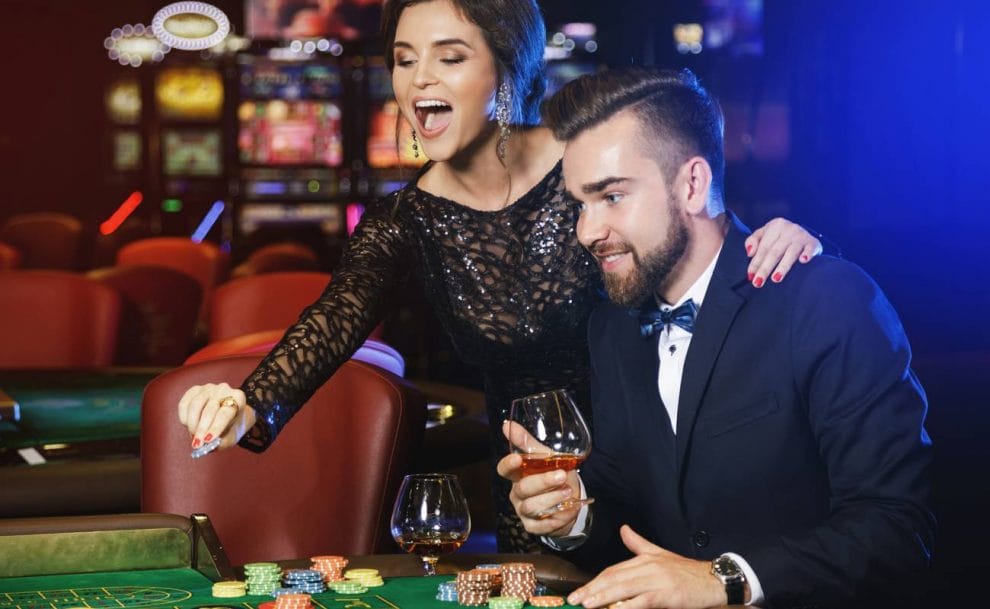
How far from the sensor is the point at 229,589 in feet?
5.64

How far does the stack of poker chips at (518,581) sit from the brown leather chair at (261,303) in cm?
246

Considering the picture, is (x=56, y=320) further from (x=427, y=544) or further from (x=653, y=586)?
(x=653, y=586)

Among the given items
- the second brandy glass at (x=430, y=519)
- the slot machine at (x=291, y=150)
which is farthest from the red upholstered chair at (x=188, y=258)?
the second brandy glass at (x=430, y=519)

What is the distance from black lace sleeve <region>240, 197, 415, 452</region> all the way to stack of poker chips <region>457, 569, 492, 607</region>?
55cm

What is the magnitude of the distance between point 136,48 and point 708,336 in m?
8.47

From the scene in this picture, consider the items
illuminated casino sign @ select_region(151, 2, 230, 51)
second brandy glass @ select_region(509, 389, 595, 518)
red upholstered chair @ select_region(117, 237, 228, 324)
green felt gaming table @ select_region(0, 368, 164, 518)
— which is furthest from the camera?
illuminated casino sign @ select_region(151, 2, 230, 51)

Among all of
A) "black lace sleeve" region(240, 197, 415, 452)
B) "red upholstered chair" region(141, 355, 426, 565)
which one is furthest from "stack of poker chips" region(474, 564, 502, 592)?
"red upholstered chair" region(141, 355, 426, 565)

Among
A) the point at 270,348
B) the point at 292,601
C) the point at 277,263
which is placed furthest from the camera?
the point at 277,263

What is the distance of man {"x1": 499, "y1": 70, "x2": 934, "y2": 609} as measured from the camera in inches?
71.2

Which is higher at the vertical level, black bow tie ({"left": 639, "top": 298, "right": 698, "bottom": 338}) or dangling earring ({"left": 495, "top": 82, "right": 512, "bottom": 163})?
dangling earring ({"left": 495, "top": 82, "right": 512, "bottom": 163})

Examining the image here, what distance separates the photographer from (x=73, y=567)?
1.85 meters

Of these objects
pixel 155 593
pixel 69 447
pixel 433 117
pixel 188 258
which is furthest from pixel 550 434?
pixel 188 258

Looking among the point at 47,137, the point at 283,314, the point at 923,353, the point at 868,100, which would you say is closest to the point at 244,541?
the point at 283,314

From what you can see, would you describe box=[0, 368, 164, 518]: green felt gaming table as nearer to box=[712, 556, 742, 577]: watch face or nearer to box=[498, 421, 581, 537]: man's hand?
box=[498, 421, 581, 537]: man's hand
